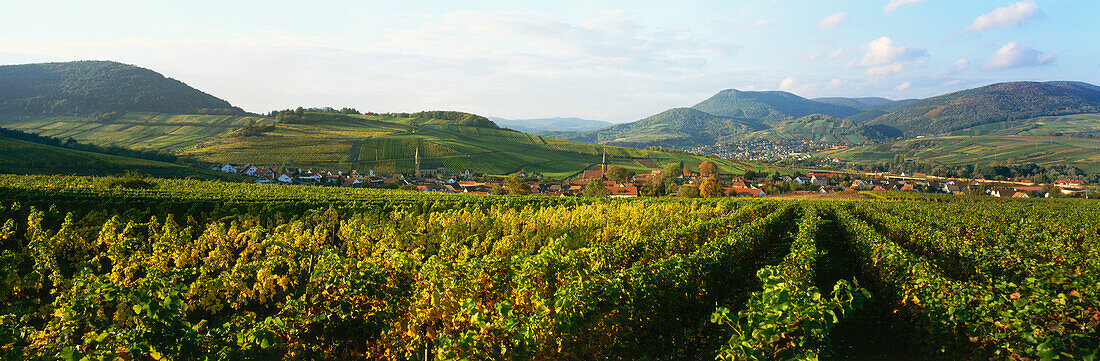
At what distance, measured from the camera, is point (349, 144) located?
113 metres

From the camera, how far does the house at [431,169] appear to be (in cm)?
9962

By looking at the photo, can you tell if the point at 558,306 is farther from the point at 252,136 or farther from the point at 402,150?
the point at 252,136

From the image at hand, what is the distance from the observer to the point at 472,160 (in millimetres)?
114125

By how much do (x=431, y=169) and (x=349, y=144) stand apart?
26447 millimetres

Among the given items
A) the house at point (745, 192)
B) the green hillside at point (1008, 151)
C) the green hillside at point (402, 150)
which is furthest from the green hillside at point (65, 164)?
the green hillside at point (1008, 151)

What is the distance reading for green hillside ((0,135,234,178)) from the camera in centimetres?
5565

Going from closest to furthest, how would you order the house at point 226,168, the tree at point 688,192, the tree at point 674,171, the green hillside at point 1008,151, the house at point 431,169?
the tree at point 688,192 < the house at point 226,168 < the tree at point 674,171 < the house at point 431,169 < the green hillside at point 1008,151

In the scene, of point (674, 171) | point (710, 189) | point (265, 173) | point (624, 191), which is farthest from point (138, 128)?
point (710, 189)

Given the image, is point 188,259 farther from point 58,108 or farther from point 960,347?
point 58,108

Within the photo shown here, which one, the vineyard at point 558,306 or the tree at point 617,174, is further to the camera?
the tree at point 617,174

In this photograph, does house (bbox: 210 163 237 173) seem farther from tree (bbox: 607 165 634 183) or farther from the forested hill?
the forested hill

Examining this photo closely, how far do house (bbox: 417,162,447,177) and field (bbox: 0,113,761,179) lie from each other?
2504 mm

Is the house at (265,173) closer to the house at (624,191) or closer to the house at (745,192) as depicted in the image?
the house at (624,191)

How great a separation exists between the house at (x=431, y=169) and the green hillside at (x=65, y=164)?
1586 inches
